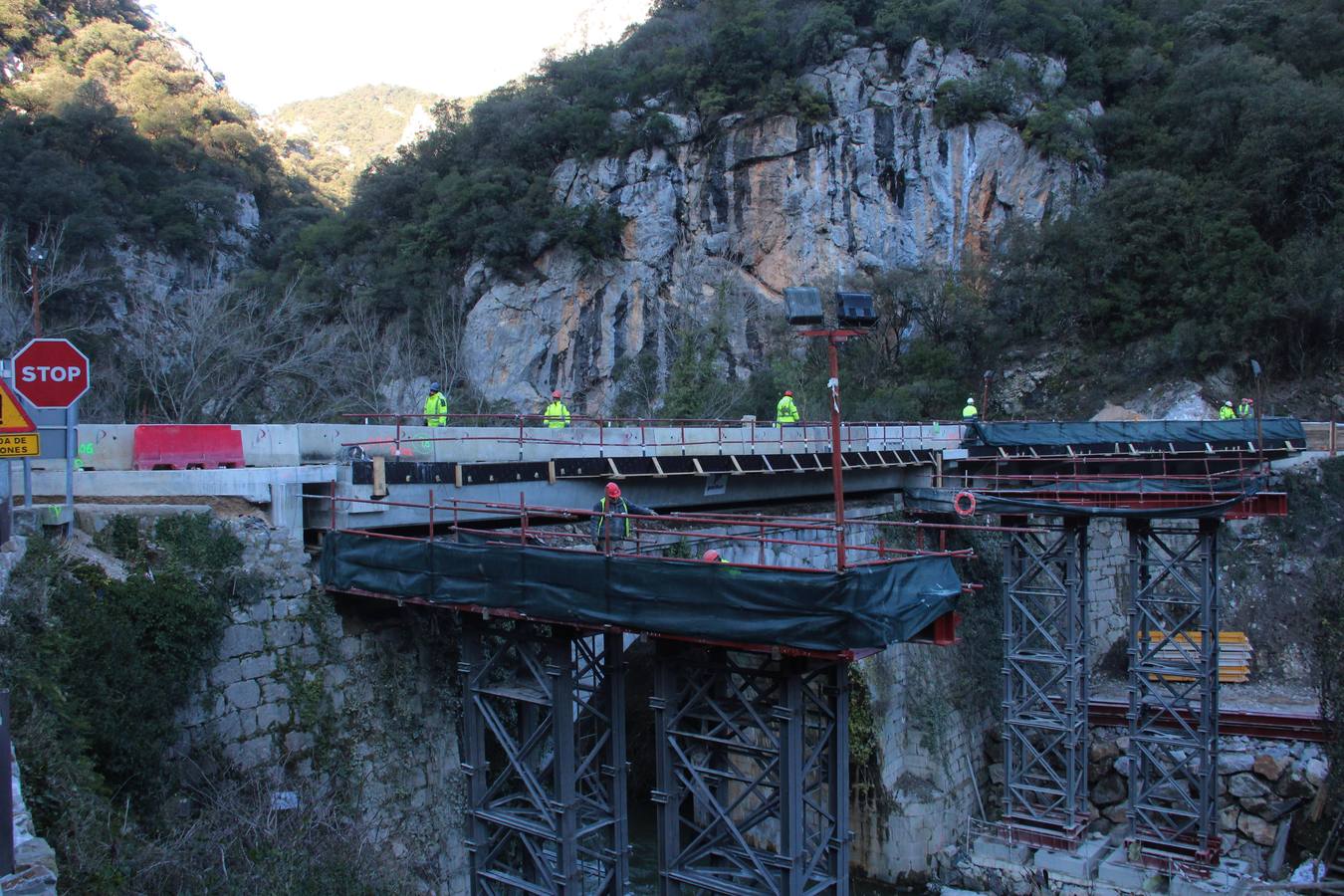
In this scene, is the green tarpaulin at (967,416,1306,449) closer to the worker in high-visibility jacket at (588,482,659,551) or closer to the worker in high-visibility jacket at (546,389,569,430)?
the worker in high-visibility jacket at (546,389,569,430)

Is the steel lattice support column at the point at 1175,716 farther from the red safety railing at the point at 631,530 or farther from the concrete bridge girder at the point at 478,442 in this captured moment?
the concrete bridge girder at the point at 478,442

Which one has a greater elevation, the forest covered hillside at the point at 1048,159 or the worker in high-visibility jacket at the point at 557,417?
the forest covered hillside at the point at 1048,159

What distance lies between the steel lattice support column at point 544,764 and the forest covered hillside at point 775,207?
22.8m

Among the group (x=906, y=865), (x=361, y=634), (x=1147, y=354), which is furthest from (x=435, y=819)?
(x=1147, y=354)

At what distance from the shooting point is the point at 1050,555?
1608cm

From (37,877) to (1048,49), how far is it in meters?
51.1

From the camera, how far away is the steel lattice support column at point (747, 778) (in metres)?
8.55

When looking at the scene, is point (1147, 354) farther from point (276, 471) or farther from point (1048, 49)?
point (276, 471)

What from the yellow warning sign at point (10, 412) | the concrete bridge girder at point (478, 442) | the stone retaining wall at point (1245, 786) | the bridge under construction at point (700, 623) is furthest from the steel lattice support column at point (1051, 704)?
the yellow warning sign at point (10, 412)

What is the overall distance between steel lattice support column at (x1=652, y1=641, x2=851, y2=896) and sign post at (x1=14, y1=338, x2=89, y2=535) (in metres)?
6.14

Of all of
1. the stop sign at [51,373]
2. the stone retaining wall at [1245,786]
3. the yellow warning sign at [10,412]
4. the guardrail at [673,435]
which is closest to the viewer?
the yellow warning sign at [10,412]

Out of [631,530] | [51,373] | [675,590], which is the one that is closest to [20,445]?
[51,373]

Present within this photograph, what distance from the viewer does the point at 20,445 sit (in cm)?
801

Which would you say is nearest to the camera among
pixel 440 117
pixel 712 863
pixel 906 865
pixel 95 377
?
pixel 712 863
